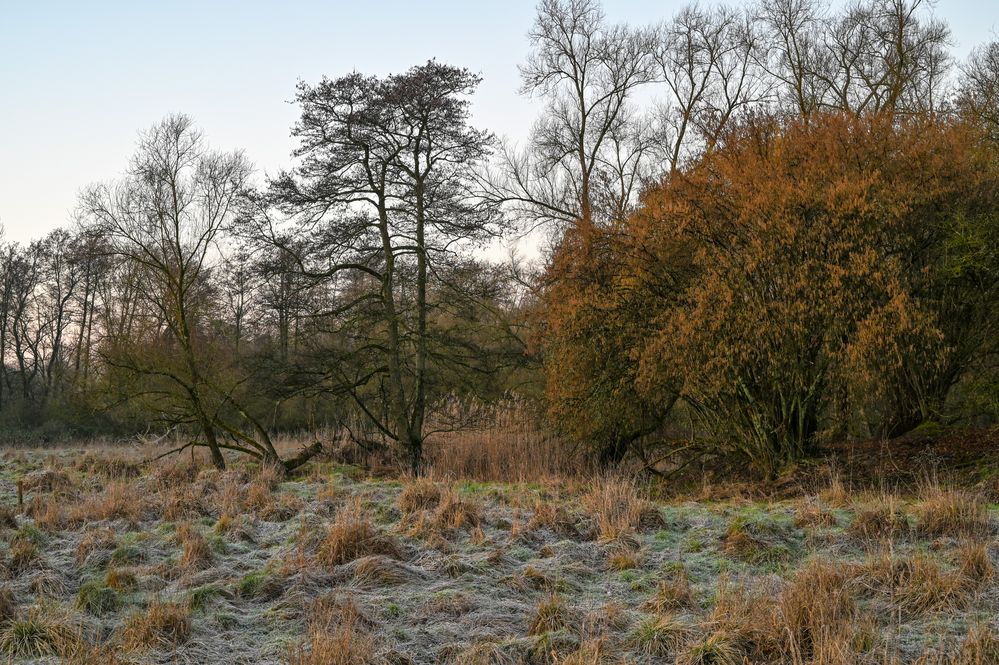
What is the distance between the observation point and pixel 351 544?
658 cm

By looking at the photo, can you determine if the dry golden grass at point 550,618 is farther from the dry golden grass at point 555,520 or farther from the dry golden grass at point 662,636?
the dry golden grass at point 555,520

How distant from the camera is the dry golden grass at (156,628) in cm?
488

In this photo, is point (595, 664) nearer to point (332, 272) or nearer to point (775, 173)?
point (775, 173)

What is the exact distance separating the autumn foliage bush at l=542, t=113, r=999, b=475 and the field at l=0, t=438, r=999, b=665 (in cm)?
316

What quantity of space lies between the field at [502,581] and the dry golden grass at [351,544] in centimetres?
2

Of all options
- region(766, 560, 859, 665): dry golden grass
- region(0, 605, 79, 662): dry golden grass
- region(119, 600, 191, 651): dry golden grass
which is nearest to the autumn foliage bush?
region(766, 560, 859, 665): dry golden grass

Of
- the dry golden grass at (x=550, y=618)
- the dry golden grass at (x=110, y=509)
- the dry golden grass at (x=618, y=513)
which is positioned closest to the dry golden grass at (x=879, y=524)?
the dry golden grass at (x=618, y=513)

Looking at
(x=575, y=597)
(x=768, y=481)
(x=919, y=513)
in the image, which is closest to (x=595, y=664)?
(x=575, y=597)

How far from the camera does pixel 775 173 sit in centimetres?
1120

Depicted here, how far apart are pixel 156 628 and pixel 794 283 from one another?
8.59 metres

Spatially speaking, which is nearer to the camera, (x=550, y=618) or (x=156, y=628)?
(x=156, y=628)

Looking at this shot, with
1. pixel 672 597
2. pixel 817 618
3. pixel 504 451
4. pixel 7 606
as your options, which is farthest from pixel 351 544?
pixel 504 451

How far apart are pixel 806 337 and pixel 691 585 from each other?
6.59 m

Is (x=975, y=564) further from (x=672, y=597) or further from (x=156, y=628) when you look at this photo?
→ (x=156, y=628)
